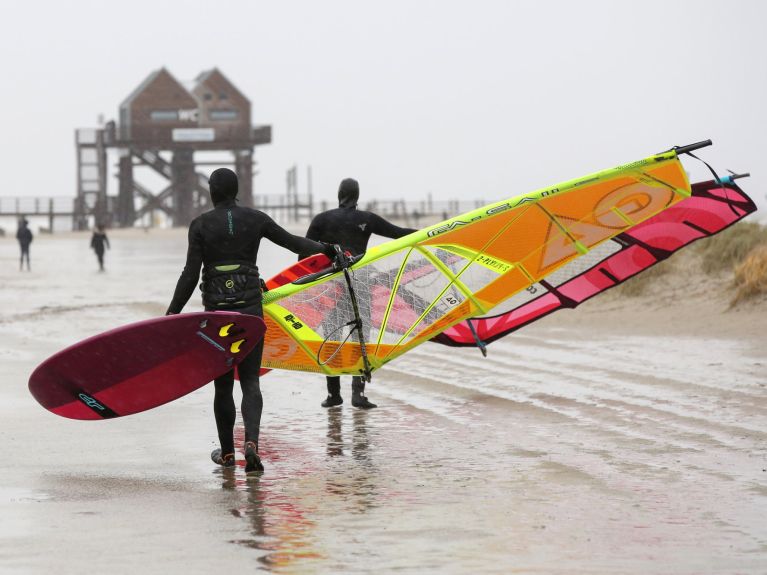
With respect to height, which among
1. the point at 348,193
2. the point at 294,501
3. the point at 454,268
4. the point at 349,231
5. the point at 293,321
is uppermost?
the point at 348,193

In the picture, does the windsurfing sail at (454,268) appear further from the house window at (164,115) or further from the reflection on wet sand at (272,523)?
the house window at (164,115)

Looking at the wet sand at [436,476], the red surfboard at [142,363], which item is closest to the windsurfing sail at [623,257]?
the wet sand at [436,476]

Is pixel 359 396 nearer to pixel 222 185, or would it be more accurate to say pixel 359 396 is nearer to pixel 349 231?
pixel 349 231

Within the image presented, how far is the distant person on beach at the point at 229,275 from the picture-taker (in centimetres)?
786

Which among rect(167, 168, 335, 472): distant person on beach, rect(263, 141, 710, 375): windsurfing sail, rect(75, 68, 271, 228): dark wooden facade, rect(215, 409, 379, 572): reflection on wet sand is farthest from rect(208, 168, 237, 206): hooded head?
rect(75, 68, 271, 228): dark wooden facade

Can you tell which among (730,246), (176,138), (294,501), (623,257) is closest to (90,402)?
(294,501)

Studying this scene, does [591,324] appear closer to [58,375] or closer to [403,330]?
[403,330]

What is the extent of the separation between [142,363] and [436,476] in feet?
6.03

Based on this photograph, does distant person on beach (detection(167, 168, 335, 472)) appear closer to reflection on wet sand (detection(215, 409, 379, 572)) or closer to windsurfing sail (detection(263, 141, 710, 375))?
reflection on wet sand (detection(215, 409, 379, 572))

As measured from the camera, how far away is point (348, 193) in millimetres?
10562

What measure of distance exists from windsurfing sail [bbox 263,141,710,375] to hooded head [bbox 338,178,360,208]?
915 millimetres

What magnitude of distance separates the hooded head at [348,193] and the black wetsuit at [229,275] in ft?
8.51

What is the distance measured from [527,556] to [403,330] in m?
4.17

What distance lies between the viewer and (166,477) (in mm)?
7789
